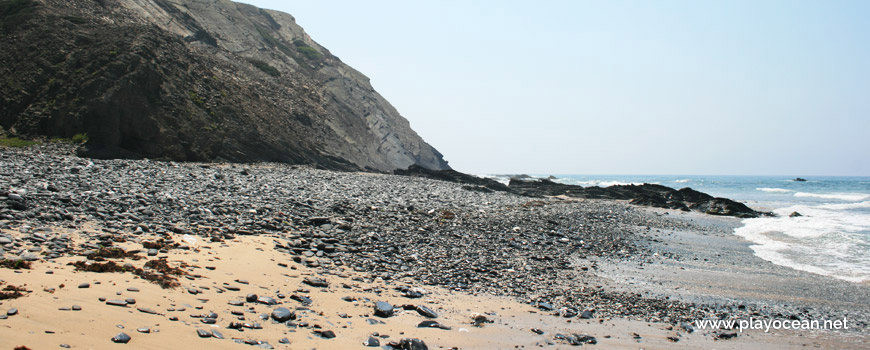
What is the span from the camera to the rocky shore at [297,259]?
280 inches

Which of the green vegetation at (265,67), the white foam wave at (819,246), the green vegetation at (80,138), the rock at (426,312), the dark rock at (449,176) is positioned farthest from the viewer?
the green vegetation at (265,67)

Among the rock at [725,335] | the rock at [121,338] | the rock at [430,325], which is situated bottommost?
the rock at [725,335]

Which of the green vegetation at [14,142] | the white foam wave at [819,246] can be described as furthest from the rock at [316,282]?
the green vegetation at [14,142]

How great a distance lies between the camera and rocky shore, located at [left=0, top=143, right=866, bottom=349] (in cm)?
711

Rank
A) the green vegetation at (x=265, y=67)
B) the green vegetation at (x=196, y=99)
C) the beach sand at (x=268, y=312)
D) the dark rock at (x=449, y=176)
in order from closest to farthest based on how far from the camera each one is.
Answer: the beach sand at (x=268, y=312) < the green vegetation at (x=196, y=99) < the dark rock at (x=449, y=176) < the green vegetation at (x=265, y=67)

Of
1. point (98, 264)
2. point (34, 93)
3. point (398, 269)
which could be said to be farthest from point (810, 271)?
point (34, 93)

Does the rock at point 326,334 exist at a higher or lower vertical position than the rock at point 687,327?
higher

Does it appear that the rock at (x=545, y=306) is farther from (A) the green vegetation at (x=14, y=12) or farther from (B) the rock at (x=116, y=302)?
(A) the green vegetation at (x=14, y=12)

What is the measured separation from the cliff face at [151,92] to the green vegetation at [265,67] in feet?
0.57

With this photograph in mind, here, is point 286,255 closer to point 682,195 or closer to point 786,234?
point 786,234

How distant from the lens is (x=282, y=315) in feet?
22.9

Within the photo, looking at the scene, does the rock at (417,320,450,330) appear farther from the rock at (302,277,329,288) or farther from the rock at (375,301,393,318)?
the rock at (302,277,329,288)

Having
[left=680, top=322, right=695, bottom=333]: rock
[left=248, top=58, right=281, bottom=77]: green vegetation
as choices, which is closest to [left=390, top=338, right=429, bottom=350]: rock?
[left=680, top=322, right=695, bottom=333]: rock

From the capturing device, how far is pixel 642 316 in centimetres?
900
